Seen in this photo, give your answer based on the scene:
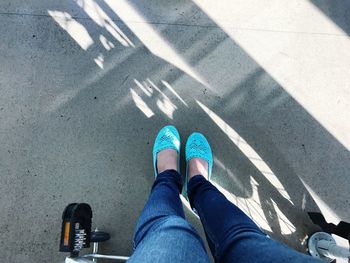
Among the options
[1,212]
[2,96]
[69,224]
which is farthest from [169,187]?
[2,96]

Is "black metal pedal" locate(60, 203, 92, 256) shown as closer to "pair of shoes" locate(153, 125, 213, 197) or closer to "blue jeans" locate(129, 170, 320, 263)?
"blue jeans" locate(129, 170, 320, 263)

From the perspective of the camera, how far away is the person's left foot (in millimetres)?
1257

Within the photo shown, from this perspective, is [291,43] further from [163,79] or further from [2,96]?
[2,96]

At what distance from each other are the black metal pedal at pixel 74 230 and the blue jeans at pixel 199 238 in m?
0.25

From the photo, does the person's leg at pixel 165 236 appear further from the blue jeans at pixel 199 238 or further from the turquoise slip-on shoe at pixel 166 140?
the turquoise slip-on shoe at pixel 166 140

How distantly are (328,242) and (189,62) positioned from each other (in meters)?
1.05

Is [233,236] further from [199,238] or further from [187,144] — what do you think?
[187,144]

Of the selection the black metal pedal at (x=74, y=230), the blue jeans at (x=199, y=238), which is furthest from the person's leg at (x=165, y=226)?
the black metal pedal at (x=74, y=230)

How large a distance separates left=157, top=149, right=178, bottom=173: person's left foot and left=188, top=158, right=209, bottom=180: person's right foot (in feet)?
0.25

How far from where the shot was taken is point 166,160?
1.28 m

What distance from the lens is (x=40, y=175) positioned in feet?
4.29

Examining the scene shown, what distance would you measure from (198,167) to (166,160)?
152 mm

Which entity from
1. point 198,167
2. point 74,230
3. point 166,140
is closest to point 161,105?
point 166,140

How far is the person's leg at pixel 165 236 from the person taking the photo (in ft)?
2.13
